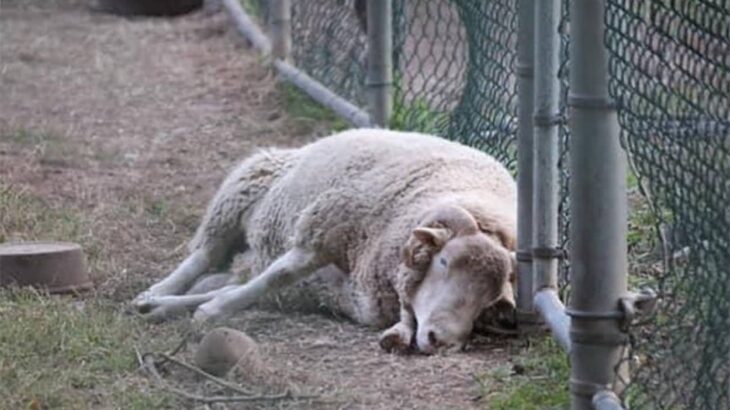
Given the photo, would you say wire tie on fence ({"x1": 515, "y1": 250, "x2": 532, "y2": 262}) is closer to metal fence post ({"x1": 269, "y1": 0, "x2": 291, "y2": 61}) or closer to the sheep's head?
the sheep's head

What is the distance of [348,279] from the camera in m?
5.73

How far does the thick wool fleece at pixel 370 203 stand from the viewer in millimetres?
5547

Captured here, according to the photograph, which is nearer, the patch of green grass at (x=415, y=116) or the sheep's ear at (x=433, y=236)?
the sheep's ear at (x=433, y=236)

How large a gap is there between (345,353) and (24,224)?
2.03 m

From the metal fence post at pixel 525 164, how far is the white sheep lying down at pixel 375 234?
2.2 inches

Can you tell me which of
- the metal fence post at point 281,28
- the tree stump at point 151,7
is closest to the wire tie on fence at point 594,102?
the metal fence post at point 281,28

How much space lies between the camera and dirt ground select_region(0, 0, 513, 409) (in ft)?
16.6

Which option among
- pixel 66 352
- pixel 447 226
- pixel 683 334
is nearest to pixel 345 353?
pixel 447 226

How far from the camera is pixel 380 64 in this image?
8.05 metres

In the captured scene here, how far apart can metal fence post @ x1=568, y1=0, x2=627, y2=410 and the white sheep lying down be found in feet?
4.09

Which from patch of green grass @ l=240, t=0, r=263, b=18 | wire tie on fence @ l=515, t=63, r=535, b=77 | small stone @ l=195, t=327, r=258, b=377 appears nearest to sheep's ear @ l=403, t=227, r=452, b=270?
wire tie on fence @ l=515, t=63, r=535, b=77

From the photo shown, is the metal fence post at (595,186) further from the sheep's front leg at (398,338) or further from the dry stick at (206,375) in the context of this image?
the sheep's front leg at (398,338)

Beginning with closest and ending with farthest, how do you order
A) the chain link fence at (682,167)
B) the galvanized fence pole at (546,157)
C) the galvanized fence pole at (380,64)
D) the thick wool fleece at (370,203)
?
1. the chain link fence at (682,167)
2. the galvanized fence pole at (546,157)
3. the thick wool fleece at (370,203)
4. the galvanized fence pole at (380,64)

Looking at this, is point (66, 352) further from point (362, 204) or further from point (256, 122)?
point (256, 122)
